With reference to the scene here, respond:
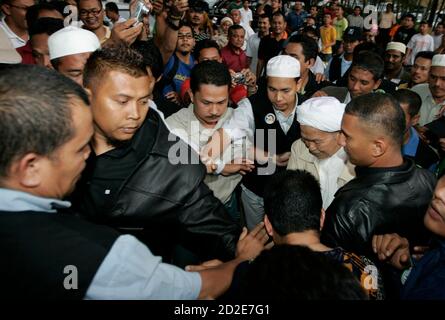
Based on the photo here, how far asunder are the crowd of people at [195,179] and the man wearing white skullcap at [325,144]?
0.01 meters

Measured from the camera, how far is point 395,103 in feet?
7.75

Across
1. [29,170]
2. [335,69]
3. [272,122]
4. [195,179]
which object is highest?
[29,170]

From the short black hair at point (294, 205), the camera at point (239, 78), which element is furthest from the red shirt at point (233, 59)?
the short black hair at point (294, 205)

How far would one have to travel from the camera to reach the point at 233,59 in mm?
6543

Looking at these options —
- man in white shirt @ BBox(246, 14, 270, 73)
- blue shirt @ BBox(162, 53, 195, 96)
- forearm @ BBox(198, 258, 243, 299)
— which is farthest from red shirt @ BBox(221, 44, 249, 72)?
forearm @ BBox(198, 258, 243, 299)

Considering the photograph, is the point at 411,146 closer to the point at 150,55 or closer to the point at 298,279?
the point at 150,55

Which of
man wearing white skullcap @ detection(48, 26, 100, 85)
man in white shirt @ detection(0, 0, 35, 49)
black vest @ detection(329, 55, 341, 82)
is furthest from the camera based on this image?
black vest @ detection(329, 55, 341, 82)

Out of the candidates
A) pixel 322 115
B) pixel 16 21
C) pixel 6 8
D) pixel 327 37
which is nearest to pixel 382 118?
pixel 322 115

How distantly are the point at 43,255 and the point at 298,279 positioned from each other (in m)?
0.77

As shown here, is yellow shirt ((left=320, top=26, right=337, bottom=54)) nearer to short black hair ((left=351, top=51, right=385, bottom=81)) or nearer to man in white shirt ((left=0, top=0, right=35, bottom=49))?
short black hair ((left=351, top=51, right=385, bottom=81))

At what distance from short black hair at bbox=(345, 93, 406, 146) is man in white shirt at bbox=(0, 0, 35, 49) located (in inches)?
157

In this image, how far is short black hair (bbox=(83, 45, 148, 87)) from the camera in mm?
1973

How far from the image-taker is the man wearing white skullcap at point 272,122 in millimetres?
3398

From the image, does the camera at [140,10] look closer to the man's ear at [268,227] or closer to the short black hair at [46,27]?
the short black hair at [46,27]
